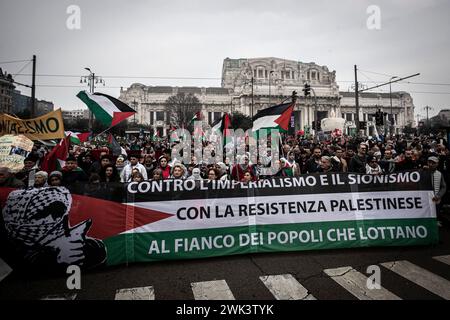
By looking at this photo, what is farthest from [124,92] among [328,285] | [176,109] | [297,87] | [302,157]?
[328,285]

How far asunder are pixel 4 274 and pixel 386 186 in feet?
21.1

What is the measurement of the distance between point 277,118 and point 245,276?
14.8 feet

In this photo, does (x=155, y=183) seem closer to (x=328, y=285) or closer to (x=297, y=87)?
(x=328, y=285)

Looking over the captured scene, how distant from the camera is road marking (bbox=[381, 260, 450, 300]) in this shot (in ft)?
11.2

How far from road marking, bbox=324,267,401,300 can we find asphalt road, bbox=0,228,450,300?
7cm

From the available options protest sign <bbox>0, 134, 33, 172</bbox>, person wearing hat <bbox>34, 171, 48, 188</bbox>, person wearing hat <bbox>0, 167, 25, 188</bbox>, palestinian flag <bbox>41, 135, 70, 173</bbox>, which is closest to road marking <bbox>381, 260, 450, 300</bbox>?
person wearing hat <bbox>34, 171, 48, 188</bbox>

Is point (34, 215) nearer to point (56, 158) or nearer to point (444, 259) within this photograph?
point (56, 158)

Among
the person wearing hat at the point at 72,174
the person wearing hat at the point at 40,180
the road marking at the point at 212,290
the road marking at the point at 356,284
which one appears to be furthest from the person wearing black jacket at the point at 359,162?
the person wearing hat at the point at 40,180

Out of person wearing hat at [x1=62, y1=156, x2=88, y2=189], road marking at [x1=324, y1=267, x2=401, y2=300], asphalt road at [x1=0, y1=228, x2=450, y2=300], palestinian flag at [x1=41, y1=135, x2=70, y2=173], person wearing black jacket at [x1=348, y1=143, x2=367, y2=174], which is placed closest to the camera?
road marking at [x1=324, y1=267, x2=401, y2=300]

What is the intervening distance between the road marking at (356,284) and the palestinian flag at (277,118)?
395 centimetres

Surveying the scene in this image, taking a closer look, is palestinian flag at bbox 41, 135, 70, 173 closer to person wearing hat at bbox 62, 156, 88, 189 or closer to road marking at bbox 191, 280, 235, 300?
person wearing hat at bbox 62, 156, 88, 189

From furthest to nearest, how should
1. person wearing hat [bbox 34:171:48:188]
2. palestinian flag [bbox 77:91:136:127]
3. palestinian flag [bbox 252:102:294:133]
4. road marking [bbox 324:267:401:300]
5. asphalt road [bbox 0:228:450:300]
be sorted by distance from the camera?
palestinian flag [bbox 252:102:294:133]
palestinian flag [bbox 77:91:136:127]
person wearing hat [bbox 34:171:48:188]
asphalt road [bbox 0:228:450:300]
road marking [bbox 324:267:401:300]

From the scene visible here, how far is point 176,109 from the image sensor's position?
2223 inches

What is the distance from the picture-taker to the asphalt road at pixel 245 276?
134 inches
